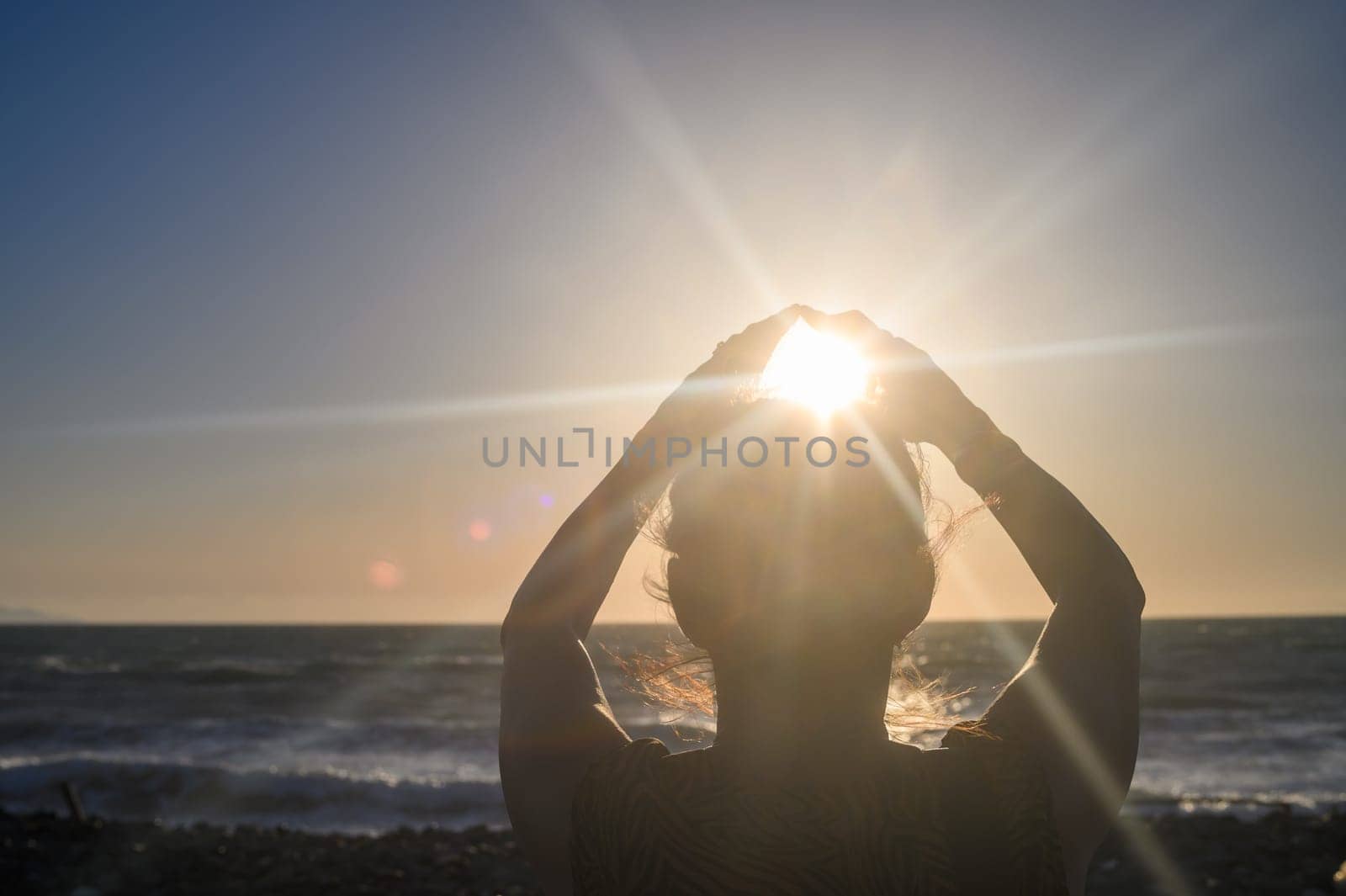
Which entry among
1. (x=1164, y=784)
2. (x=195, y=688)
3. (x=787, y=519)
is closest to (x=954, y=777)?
(x=787, y=519)

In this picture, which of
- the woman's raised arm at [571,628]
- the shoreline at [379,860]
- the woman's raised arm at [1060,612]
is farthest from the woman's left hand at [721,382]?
the shoreline at [379,860]

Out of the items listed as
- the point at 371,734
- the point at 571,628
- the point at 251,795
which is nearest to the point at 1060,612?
the point at 571,628

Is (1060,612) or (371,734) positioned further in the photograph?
(371,734)

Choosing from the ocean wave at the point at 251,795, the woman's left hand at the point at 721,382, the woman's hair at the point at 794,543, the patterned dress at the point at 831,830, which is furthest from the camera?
the ocean wave at the point at 251,795

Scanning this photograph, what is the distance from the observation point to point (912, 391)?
159cm

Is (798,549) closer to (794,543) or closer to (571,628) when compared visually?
(794,543)

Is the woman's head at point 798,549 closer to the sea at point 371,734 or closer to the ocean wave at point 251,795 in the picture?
the sea at point 371,734

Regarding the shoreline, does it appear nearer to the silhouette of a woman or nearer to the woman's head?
the silhouette of a woman

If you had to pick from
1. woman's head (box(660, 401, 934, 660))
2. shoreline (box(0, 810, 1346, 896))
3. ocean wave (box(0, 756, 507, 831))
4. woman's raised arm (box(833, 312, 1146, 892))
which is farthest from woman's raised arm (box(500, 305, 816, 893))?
ocean wave (box(0, 756, 507, 831))

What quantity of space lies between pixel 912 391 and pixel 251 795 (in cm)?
1997

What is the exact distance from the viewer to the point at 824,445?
141cm

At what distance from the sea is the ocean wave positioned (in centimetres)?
5

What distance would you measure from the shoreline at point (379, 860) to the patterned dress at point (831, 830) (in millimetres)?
10528

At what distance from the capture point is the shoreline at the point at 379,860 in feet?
36.2
